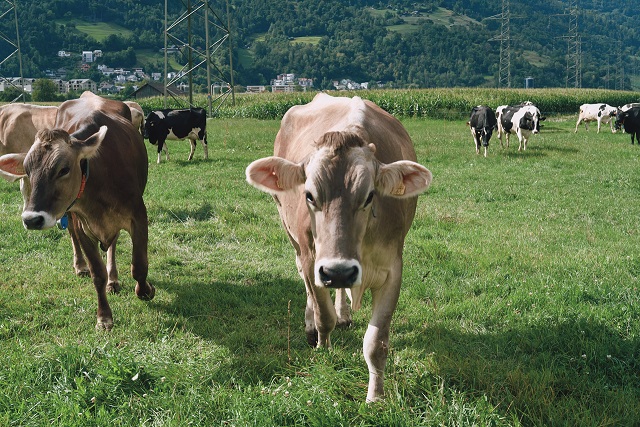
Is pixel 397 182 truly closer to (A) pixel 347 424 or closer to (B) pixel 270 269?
(A) pixel 347 424

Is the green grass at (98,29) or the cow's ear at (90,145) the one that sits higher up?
the green grass at (98,29)

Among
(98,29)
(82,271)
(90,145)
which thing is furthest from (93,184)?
(98,29)

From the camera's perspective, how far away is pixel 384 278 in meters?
3.79

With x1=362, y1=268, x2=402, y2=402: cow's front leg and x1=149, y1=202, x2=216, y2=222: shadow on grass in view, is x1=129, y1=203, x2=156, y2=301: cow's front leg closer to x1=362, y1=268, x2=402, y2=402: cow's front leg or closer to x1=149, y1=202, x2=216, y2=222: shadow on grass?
x1=362, y1=268, x2=402, y2=402: cow's front leg

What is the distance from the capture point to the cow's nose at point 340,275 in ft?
9.92

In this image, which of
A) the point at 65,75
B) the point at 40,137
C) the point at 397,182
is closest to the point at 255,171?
the point at 397,182

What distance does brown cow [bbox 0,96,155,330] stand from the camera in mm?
4691

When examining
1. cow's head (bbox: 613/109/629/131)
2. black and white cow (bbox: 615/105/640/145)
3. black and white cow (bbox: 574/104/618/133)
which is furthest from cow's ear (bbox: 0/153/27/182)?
black and white cow (bbox: 574/104/618/133)

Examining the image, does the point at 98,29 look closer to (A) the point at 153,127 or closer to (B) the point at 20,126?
(A) the point at 153,127

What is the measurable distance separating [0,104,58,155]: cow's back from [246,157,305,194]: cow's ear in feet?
27.3

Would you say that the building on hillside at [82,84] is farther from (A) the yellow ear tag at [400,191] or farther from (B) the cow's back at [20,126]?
(A) the yellow ear tag at [400,191]

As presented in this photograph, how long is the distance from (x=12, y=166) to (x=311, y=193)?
3.15 m

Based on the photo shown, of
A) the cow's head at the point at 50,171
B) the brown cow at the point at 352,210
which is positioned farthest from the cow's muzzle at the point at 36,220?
the brown cow at the point at 352,210

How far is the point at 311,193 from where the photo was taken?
10.8 ft
